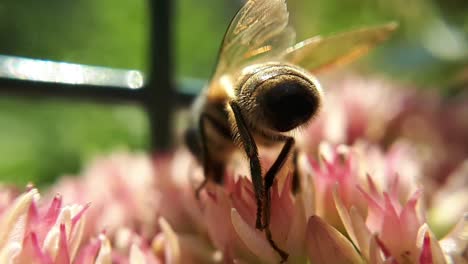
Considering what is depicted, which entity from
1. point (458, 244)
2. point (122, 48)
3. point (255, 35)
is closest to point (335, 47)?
point (255, 35)

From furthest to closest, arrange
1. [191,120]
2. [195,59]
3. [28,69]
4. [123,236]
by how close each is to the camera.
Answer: [195,59] → [28,69] → [191,120] → [123,236]

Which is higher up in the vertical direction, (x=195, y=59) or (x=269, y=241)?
(x=195, y=59)

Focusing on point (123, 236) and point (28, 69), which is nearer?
point (123, 236)

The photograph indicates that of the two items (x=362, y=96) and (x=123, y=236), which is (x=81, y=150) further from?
(x=123, y=236)

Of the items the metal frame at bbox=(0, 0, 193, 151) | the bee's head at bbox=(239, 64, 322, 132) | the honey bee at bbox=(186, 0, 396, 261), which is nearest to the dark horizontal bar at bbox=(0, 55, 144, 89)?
the metal frame at bbox=(0, 0, 193, 151)

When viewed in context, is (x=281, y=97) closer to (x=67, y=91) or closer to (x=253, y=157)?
(x=253, y=157)

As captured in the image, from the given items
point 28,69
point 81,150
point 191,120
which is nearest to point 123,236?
point 191,120

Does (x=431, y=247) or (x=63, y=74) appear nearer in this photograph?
(x=431, y=247)
